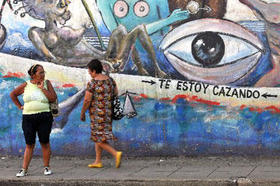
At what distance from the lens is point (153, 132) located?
934cm

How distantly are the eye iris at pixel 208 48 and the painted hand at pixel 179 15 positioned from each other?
14.5 inches

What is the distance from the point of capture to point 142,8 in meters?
9.30

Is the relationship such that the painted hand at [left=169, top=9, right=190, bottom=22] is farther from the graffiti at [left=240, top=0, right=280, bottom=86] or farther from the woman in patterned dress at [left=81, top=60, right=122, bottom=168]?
the woman in patterned dress at [left=81, top=60, right=122, bottom=168]

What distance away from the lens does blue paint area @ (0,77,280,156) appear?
9.02 metres

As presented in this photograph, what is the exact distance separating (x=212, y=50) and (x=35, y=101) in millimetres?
2878

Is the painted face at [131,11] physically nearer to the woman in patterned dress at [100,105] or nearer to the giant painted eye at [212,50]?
the giant painted eye at [212,50]

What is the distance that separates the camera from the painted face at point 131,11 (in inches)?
364

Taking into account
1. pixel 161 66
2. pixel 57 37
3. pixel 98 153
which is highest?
pixel 57 37

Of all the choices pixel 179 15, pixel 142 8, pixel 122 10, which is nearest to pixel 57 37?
pixel 122 10

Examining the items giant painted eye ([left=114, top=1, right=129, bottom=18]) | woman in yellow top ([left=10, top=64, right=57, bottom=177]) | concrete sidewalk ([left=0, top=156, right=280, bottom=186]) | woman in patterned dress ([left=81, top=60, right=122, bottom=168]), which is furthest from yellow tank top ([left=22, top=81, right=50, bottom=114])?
giant painted eye ([left=114, top=1, right=129, bottom=18])

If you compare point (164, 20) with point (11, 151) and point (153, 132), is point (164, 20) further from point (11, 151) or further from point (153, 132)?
point (11, 151)

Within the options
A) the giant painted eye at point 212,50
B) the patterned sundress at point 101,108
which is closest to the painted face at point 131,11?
the giant painted eye at point 212,50

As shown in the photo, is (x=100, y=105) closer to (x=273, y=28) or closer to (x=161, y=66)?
(x=161, y=66)

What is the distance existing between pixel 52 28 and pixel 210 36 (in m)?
2.61
